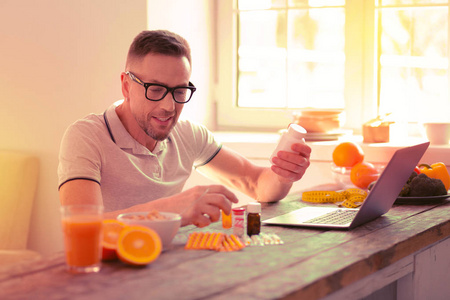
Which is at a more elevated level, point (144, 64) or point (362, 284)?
point (144, 64)

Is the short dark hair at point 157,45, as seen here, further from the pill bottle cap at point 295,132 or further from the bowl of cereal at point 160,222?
the bowl of cereal at point 160,222

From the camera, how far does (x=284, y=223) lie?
1710 mm

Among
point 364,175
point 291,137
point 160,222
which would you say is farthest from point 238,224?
point 364,175

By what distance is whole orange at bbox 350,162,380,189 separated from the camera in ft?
7.60

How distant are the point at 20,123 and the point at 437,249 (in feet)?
7.21

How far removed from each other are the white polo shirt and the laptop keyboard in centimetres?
56

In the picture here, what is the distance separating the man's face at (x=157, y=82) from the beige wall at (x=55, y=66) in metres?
1.01

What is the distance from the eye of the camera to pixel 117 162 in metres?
2.01

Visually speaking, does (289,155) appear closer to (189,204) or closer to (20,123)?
(189,204)

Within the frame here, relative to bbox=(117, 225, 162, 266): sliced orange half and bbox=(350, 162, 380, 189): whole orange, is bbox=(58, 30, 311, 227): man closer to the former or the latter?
bbox=(350, 162, 380, 189): whole orange

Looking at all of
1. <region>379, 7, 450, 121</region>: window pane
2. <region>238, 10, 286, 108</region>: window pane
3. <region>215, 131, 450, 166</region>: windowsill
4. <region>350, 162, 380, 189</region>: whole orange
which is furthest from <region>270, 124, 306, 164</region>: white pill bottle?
<region>238, 10, 286, 108</region>: window pane

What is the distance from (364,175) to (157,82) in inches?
32.2

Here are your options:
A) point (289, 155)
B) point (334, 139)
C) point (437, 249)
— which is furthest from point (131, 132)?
point (334, 139)

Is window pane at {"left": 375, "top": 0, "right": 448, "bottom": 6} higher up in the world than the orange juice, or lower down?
higher up
